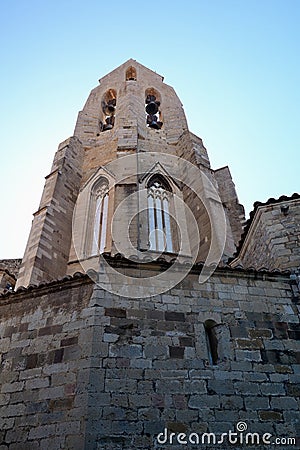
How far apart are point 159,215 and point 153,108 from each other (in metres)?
10.8

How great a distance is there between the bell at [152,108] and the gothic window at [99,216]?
854 cm

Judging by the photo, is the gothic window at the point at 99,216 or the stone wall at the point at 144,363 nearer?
the stone wall at the point at 144,363

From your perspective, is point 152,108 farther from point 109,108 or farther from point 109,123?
point 109,123

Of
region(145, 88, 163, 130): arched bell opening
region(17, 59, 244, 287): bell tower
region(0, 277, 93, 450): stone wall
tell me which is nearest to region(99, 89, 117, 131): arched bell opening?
region(17, 59, 244, 287): bell tower

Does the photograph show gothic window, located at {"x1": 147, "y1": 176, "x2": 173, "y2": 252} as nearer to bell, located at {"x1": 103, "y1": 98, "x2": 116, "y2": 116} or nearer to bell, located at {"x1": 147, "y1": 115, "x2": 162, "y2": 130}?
bell, located at {"x1": 147, "y1": 115, "x2": 162, "y2": 130}

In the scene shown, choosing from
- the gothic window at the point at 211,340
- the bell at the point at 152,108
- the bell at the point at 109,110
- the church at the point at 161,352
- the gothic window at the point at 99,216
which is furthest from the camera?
the bell at the point at 109,110

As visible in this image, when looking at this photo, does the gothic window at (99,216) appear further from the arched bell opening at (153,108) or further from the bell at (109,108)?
the bell at (109,108)

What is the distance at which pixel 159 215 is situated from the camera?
12391mm

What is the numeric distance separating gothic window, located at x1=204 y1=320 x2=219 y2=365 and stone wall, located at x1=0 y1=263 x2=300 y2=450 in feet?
0.19

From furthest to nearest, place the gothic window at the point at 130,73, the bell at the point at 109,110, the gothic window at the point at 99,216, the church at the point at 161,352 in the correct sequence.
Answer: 1. the gothic window at the point at 130,73
2. the bell at the point at 109,110
3. the gothic window at the point at 99,216
4. the church at the point at 161,352

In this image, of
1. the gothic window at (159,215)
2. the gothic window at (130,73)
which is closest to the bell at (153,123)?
the gothic window at (130,73)

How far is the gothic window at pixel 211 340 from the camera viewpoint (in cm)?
544

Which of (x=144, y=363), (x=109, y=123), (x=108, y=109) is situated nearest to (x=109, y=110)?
(x=108, y=109)

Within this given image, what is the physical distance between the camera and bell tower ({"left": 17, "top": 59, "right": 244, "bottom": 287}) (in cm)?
1081
